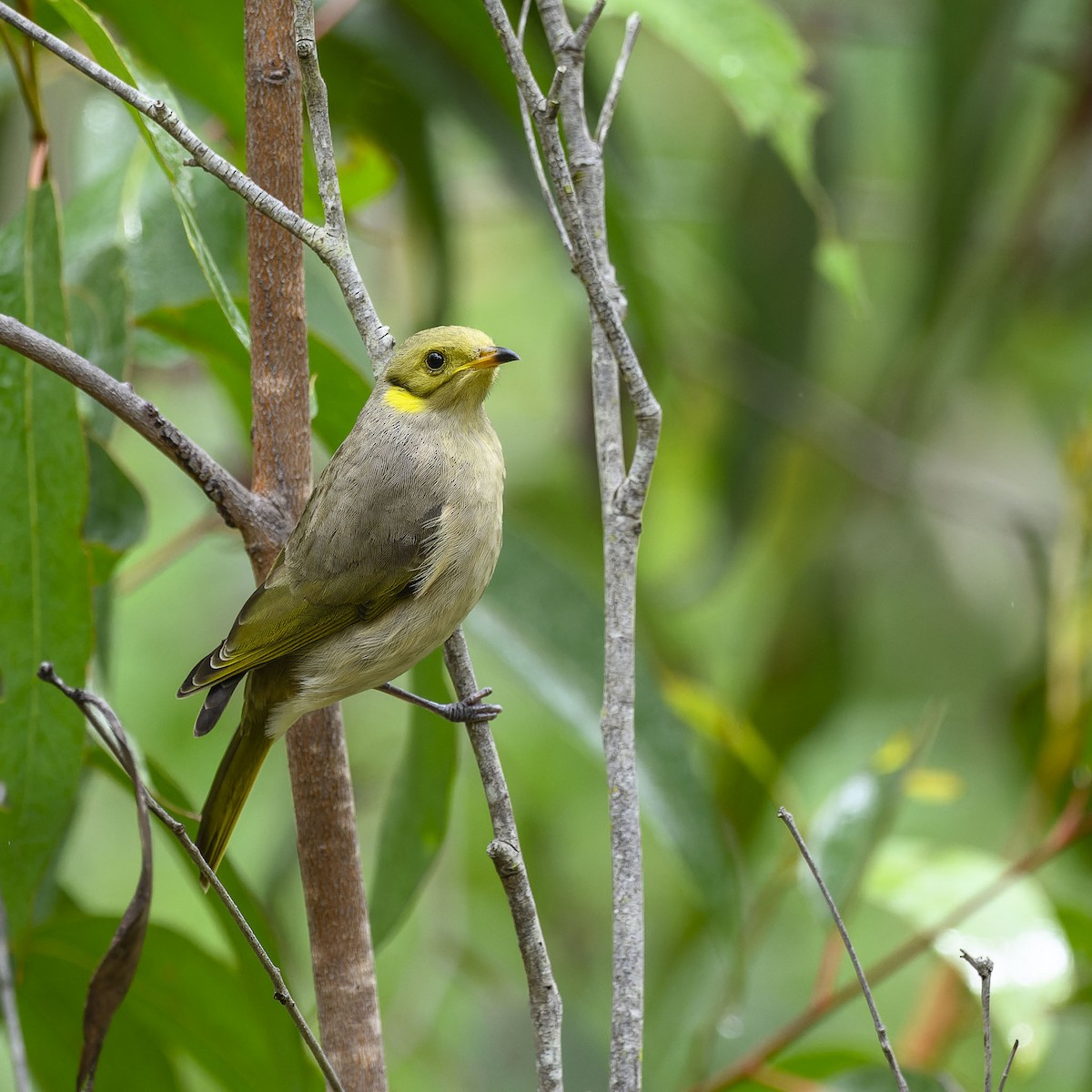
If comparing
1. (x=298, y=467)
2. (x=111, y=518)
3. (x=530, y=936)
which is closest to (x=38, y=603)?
(x=111, y=518)

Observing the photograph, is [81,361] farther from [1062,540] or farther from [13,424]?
[1062,540]

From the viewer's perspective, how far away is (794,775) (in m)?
4.86

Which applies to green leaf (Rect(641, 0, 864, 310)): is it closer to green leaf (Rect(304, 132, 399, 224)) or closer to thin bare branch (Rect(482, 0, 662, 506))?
green leaf (Rect(304, 132, 399, 224))

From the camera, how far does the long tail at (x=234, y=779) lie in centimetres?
211

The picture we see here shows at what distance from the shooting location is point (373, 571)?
2.25 meters

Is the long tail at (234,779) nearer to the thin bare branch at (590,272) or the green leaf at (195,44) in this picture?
the thin bare branch at (590,272)

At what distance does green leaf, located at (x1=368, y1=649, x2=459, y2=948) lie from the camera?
7.16ft

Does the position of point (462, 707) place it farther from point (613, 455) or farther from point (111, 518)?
point (111, 518)

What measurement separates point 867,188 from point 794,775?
2.12 metres

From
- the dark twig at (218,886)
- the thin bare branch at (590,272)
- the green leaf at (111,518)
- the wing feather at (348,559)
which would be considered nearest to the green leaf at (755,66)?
the wing feather at (348,559)

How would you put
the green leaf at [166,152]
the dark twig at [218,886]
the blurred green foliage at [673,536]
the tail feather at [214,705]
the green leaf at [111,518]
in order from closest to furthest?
the dark twig at [218,886], the green leaf at [166,152], the tail feather at [214,705], the green leaf at [111,518], the blurred green foliage at [673,536]

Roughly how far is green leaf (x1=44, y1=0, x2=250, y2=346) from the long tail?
1.93 ft

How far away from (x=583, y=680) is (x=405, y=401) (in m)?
0.75

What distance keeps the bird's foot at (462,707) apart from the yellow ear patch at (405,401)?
469 mm
